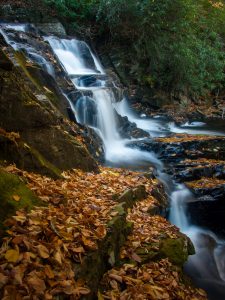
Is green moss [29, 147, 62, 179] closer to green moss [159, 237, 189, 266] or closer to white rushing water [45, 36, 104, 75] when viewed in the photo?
green moss [159, 237, 189, 266]

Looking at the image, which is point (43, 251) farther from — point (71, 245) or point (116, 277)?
point (116, 277)

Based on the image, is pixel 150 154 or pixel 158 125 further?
pixel 158 125

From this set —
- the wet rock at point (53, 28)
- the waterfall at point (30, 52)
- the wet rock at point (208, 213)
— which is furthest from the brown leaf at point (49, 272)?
the wet rock at point (53, 28)

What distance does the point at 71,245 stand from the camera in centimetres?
337

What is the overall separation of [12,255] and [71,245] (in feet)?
2.35

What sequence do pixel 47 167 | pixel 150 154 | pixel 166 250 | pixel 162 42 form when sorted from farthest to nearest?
pixel 162 42 → pixel 150 154 → pixel 47 167 → pixel 166 250

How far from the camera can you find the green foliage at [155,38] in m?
18.2

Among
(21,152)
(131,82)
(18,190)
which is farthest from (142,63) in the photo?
(18,190)

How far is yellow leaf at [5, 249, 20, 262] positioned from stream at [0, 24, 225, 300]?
4.18 metres

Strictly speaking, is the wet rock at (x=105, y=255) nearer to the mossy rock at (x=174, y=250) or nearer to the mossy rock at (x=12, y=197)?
the mossy rock at (x=174, y=250)

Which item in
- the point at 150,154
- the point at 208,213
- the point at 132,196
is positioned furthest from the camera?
the point at 150,154

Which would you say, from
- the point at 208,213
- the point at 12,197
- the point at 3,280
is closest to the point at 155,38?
the point at 208,213

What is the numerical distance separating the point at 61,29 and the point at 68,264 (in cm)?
1850

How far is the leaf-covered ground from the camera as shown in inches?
109
